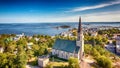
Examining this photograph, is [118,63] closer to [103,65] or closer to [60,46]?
[103,65]

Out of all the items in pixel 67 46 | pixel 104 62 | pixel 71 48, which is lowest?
pixel 104 62

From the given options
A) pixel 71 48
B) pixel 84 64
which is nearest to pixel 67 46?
pixel 71 48

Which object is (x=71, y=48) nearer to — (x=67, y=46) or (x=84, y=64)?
(x=67, y=46)

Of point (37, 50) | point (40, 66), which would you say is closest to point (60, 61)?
point (40, 66)

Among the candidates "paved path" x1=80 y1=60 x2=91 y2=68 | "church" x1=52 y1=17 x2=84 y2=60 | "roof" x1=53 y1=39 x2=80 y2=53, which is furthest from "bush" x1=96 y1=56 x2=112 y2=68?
"roof" x1=53 y1=39 x2=80 y2=53

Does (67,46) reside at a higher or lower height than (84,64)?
higher

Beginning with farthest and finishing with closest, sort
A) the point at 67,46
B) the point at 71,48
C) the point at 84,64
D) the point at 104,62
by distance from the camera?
1. the point at 67,46
2. the point at 71,48
3. the point at 84,64
4. the point at 104,62

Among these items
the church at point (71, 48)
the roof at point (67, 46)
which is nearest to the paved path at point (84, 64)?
the church at point (71, 48)

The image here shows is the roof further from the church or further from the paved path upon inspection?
the paved path

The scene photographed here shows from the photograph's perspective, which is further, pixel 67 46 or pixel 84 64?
pixel 67 46
